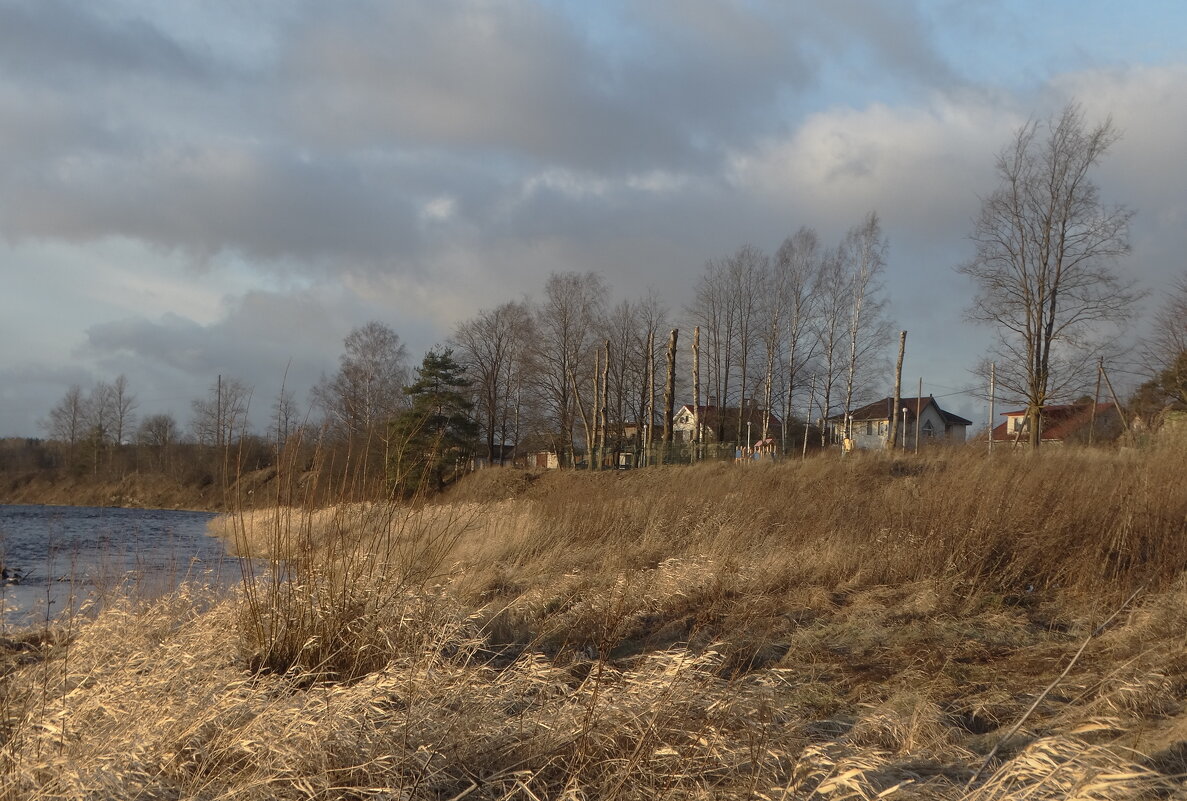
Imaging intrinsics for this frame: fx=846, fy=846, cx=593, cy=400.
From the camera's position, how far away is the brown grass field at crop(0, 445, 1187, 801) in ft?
9.51

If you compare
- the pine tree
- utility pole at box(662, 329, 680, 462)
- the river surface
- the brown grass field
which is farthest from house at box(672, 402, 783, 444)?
the pine tree

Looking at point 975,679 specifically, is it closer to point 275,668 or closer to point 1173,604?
point 1173,604

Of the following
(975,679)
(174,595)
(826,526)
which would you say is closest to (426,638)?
(174,595)

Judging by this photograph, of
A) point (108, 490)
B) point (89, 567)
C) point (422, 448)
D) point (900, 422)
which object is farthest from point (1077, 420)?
A: point (108, 490)

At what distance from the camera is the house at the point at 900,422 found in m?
39.7

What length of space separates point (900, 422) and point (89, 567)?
1750 inches

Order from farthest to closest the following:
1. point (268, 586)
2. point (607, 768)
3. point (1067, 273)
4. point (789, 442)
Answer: point (789, 442)
point (1067, 273)
point (268, 586)
point (607, 768)

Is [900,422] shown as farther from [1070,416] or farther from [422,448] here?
[422,448]

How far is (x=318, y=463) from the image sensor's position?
4750mm

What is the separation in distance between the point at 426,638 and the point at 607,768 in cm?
171

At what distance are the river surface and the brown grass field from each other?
1.23ft

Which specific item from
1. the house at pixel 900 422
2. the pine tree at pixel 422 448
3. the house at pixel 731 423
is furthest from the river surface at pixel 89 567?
the house at pixel 900 422

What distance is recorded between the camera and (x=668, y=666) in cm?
413

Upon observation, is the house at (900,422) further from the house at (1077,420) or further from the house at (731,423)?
the house at (1077,420)
